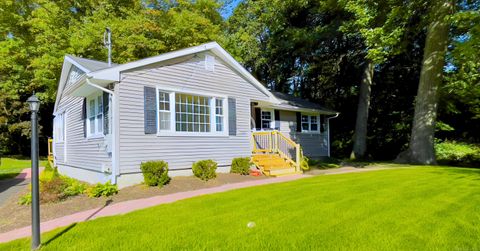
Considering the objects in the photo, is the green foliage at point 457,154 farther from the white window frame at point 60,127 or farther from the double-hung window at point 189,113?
the white window frame at point 60,127

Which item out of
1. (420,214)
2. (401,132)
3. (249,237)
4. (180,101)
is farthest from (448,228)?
(401,132)

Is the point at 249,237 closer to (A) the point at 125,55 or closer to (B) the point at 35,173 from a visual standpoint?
(B) the point at 35,173

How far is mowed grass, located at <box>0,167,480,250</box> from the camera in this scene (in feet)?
14.4

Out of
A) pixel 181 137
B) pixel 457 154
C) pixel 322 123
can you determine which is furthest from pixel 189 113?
pixel 457 154

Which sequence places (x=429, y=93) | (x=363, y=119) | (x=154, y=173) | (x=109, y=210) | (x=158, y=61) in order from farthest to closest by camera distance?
(x=363, y=119), (x=429, y=93), (x=158, y=61), (x=154, y=173), (x=109, y=210)

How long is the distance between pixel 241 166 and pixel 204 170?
1902 mm

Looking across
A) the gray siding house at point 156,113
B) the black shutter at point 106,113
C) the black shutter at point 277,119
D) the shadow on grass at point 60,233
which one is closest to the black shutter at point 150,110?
the gray siding house at point 156,113

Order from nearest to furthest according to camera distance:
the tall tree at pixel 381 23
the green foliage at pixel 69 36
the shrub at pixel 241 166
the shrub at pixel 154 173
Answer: the shrub at pixel 154 173, the shrub at pixel 241 166, the tall tree at pixel 381 23, the green foliage at pixel 69 36

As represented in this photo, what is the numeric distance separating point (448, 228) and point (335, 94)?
2091 cm

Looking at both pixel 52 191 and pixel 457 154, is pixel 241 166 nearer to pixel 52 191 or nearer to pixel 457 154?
pixel 52 191

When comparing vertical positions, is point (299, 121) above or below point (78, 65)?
below

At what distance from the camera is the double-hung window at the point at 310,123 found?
61.5 ft

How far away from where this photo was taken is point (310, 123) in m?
19.1

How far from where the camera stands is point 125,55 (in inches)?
832
